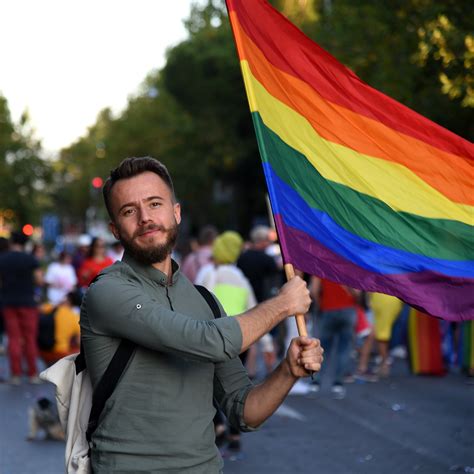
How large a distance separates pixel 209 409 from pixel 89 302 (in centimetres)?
54

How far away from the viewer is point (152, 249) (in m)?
3.85

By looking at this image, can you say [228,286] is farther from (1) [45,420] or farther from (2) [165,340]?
(2) [165,340]

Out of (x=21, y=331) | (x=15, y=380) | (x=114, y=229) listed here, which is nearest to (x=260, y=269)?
(x=21, y=331)

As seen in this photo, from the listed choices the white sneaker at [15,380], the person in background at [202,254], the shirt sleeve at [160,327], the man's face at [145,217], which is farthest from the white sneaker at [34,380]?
the shirt sleeve at [160,327]

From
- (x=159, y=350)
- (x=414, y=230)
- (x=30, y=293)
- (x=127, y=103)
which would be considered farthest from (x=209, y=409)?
(x=127, y=103)

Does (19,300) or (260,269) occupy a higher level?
(260,269)

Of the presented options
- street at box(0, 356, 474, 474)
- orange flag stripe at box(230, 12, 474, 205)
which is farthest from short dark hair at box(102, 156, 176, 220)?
street at box(0, 356, 474, 474)

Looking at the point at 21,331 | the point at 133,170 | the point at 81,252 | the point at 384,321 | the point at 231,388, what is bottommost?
the point at 21,331

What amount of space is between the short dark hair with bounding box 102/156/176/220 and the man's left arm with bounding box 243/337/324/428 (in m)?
0.70

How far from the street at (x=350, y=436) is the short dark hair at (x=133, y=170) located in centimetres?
520

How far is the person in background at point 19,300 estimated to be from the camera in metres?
14.8

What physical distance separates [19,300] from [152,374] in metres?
11.5

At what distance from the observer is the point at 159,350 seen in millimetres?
3646

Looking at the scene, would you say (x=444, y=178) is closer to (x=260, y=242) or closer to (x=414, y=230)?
(x=414, y=230)
